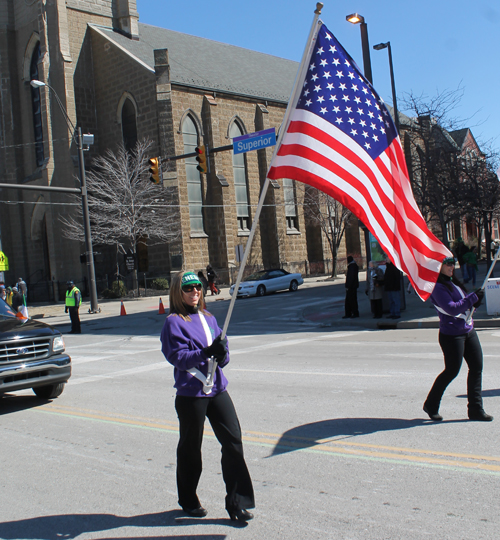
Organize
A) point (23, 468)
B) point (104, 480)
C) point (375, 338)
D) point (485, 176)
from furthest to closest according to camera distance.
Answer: point (485, 176)
point (375, 338)
point (23, 468)
point (104, 480)

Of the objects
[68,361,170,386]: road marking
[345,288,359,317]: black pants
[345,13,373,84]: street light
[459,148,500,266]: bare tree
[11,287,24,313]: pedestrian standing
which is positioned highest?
[345,13,373,84]: street light

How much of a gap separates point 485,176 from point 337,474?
22.9 meters

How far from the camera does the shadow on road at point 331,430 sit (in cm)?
562

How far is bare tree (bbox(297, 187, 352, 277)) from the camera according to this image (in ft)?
138

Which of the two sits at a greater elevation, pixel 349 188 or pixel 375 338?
pixel 349 188

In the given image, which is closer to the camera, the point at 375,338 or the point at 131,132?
the point at 375,338

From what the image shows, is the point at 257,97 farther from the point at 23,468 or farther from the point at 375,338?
the point at 23,468

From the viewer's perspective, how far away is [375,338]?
45.1ft

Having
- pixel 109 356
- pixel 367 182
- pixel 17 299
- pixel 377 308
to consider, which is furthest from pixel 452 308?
pixel 17 299

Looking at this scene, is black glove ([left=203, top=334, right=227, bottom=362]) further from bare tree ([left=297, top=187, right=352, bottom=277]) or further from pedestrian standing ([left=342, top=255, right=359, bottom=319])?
bare tree ([left=297, top=187, right=352, bottom=277])

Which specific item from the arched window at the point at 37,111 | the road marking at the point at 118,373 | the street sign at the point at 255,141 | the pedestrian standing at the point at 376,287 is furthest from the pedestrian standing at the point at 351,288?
the arched window at the point at 37,111

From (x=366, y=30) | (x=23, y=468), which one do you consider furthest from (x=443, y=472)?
(x=366, y=30)

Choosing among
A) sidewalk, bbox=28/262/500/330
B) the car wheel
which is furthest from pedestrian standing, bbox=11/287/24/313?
the car wheel

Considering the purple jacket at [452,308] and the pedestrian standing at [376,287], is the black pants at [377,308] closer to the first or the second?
the pedestrian standing at [376,287]
